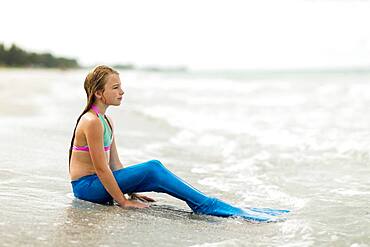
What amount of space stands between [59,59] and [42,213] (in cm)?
12948

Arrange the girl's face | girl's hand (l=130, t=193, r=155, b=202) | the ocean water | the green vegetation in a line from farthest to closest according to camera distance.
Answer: the green vegetation → girl's hand (l=130, t=193, r=155, b=202) → the girl's face → the ocean water

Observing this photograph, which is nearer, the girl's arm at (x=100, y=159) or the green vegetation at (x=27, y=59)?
the girl's arm at (x=100, y=159)

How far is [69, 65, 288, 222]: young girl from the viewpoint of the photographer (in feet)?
15.4

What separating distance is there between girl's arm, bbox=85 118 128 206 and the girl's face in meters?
0.22

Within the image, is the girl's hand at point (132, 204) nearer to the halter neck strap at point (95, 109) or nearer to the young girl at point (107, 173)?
the young girl at point (107, 173)

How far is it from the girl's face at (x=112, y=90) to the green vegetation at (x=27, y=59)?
96.5 meters

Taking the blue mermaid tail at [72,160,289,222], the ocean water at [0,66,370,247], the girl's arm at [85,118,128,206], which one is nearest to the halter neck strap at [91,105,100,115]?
the girl's arm at [85,118,128,206]

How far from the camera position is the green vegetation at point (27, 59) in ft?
324

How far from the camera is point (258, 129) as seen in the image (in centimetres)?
1148

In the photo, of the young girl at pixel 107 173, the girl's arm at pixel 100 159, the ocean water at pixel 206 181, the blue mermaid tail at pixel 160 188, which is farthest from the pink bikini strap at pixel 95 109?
the ocean water at pixel 206 181

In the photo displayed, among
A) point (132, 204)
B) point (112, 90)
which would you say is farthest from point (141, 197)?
point (112, 90)

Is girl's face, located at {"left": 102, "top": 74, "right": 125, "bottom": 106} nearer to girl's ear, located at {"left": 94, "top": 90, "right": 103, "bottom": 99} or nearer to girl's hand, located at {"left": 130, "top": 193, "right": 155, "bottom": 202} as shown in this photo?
girl's ear, located at {"left": 94, "top": 90, "right": 103, "bottom": 99}

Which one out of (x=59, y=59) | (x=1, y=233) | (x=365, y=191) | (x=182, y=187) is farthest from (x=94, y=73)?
(x=59, y=59)

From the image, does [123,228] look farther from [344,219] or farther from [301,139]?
[301,139]
